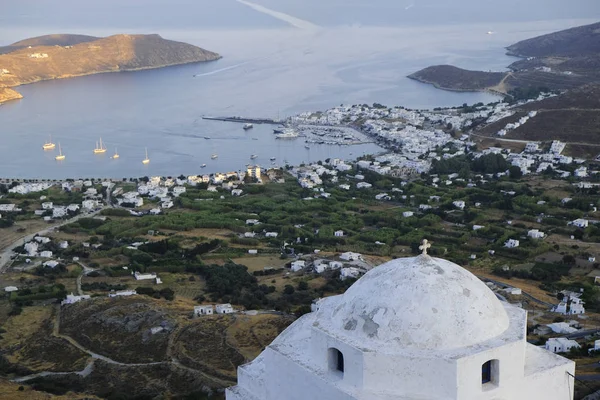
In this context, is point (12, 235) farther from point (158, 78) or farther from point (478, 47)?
point (478, 47)

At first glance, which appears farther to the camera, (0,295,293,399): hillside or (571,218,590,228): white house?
(571,218,590,228): white house

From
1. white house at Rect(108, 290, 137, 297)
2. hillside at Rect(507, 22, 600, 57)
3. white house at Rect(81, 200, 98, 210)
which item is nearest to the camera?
white house at Rect(108, 290, 137, 297)

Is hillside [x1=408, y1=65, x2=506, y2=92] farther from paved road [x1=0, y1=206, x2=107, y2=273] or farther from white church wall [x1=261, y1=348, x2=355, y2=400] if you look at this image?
white church wall [x1=261, y1=348, x2=355, y2=400]

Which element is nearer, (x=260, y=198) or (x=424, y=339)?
(x=424, y=339)

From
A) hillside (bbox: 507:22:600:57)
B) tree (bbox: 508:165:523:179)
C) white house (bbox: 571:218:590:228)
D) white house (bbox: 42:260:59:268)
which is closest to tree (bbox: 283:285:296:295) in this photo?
white house (bbox: 42:260:59:268)

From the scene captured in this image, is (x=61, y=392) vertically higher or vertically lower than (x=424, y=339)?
lower

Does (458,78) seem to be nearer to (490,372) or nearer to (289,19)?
(289,19)

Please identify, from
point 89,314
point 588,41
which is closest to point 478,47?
Answer: point 588,41
